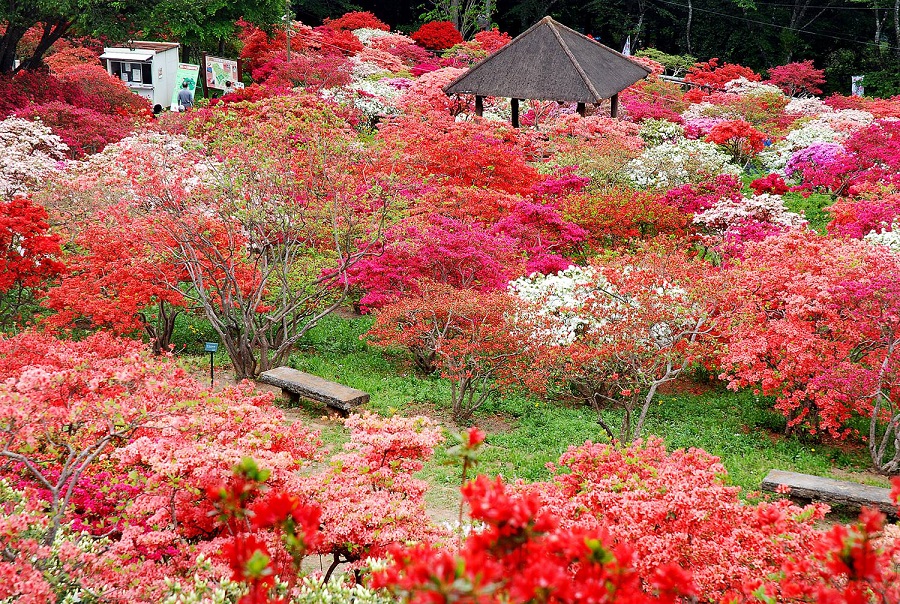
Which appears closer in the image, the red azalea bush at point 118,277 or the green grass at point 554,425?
the green grass at point 554,425

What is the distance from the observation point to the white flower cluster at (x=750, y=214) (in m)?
13.8

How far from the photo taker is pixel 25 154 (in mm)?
14469

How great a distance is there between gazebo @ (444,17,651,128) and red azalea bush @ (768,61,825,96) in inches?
561

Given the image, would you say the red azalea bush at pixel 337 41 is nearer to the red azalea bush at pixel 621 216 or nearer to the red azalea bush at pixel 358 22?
the red azalea bush at pixel 358 22

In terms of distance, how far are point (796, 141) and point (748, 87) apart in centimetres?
825

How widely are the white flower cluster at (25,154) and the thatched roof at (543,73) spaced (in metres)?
10.7

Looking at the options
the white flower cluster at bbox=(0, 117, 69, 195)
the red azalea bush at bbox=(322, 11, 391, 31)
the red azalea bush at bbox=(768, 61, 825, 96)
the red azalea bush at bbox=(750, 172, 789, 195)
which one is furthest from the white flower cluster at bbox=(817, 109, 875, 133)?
the red azalea bush at bbox=(322, 11, 391, 31)

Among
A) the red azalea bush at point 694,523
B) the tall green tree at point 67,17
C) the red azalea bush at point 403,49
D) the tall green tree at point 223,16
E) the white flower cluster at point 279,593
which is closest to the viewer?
the white flower cluster at point 279,593

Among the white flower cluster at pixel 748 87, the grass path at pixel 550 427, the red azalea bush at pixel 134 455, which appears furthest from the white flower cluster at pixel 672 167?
the red azalea bush at pixel 134 455

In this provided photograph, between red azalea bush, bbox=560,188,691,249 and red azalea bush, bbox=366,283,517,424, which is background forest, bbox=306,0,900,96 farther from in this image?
red azalea bush, bbox=366,283,517,424

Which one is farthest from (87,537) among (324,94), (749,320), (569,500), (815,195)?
(324,94)

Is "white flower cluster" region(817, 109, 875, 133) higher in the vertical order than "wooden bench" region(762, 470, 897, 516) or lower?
higher

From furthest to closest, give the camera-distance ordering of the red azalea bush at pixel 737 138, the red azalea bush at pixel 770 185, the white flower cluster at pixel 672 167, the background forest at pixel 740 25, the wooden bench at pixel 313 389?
the background forest at pixel 740 25, the red azalea bush at pixel 737 138, the white flower cluster at pixel 672 167, the red azalea bush at pixel 770 185, the wooden bench at pixel 313 389

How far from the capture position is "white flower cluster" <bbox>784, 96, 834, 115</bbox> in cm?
2789
